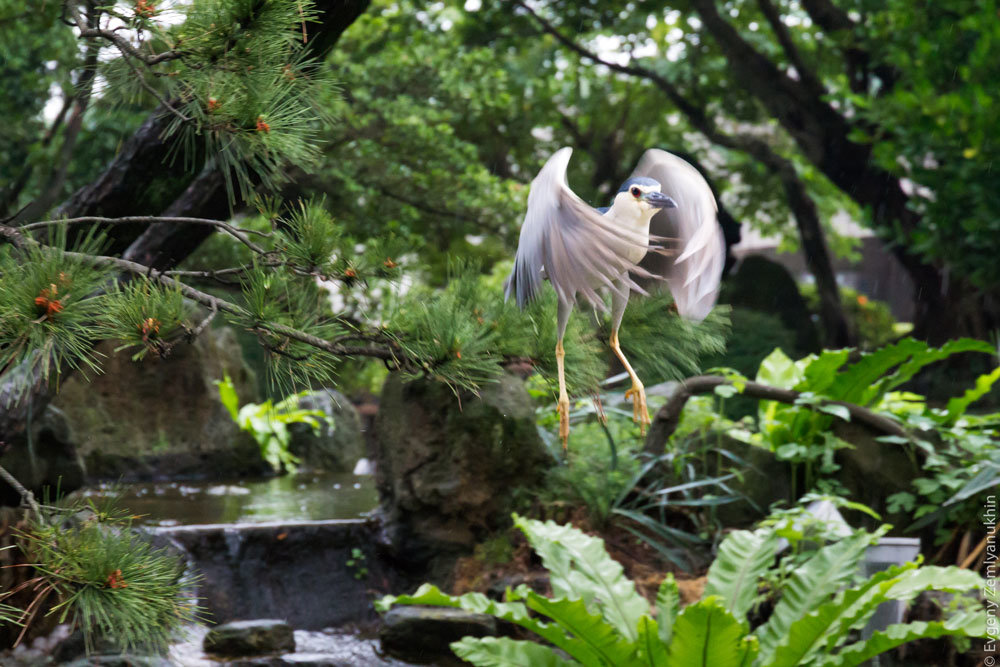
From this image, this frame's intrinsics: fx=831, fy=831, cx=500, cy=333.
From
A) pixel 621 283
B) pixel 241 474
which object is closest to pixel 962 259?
pixel 241 474

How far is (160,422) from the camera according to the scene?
9.55 m

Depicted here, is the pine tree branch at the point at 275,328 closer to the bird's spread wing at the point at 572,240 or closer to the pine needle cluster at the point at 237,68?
the pine needle cluster at the point at 237,68

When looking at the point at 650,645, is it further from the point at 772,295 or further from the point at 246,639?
the point at 772,295

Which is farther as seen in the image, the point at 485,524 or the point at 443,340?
the point at 485,524

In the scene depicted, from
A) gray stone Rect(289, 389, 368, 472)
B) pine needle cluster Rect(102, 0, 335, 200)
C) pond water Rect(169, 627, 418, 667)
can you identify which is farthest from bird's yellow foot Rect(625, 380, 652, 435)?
gray stone Rect(289, 389, 368, 472)

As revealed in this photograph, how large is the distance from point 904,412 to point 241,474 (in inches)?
287

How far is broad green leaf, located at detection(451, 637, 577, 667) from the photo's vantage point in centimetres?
382

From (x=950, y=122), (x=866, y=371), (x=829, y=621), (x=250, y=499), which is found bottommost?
(x=250, y=499)

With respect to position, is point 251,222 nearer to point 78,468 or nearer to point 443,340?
point 78,468

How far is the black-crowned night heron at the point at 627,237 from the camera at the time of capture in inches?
36.8

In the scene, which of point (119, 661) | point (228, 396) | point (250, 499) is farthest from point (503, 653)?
point (228, 396)

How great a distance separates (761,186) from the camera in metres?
14.2

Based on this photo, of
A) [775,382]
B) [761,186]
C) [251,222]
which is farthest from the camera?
[761,186]

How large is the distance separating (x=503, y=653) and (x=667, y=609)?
2.73ft
